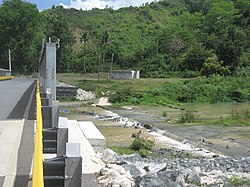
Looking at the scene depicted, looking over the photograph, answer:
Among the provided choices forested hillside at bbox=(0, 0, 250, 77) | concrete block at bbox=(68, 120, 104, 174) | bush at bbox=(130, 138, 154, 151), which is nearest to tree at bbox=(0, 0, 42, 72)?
forested hillside at bbox=(0, 0, 250, 77)

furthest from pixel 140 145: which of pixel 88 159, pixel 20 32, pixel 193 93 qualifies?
pixel 20 32

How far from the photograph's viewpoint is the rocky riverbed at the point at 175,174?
9.23m

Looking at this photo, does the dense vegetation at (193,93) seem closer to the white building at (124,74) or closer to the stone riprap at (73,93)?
the stone riprap at (73,93)

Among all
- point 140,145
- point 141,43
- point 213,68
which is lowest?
point 140,145

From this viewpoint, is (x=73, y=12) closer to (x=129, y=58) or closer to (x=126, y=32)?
(x=126, y=32)

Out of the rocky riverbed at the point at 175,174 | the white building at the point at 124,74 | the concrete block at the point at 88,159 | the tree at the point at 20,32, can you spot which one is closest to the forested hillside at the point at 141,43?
the tree at the point at 20,32

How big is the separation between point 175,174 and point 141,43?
11016 cm

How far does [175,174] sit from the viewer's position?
10.4m

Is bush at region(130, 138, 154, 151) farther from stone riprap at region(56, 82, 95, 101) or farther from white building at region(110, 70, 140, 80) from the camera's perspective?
white building at region(110, 70, 140, 80)

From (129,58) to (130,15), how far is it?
175 feet

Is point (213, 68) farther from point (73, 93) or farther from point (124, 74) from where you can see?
point (73, 93)

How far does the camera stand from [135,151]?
17531 mm

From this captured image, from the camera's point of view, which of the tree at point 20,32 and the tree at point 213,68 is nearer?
the tree at point 213,68

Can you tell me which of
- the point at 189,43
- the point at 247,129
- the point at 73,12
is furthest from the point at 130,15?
the point at 247,129
